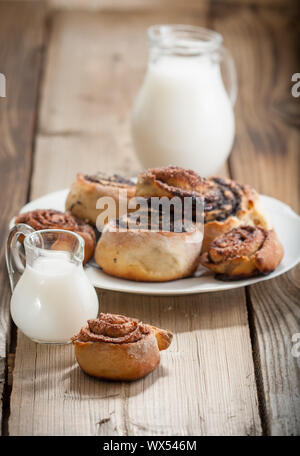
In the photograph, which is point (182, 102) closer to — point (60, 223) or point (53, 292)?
point (60, 223)

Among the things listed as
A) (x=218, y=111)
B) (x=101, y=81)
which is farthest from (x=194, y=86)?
(x=101, y=81)

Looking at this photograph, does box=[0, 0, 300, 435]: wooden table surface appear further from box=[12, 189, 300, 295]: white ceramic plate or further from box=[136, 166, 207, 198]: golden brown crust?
box=[136, 166, 207, 198]: golden brown crust

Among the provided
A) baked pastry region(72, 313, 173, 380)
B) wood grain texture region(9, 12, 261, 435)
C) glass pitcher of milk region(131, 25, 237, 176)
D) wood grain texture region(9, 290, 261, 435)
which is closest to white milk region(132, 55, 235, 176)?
glass pitcher of milk region(131, 25, 237, 176)

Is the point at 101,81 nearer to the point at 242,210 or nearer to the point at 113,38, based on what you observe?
the point at 113,38

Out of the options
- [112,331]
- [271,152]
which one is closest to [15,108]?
[271,152]

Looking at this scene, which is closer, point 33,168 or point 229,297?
point 229,297
